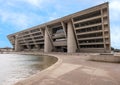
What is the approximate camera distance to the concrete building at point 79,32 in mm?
37188

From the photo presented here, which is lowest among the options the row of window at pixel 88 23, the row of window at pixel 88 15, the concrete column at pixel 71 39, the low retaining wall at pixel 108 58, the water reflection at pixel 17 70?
the water reflection at pixel 17 70

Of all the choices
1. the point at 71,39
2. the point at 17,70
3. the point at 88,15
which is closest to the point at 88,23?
the point at 88,15

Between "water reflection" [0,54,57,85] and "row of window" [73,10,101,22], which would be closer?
"water reflection" [0,54,57,85]

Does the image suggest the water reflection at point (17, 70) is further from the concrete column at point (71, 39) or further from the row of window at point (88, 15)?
the concrete column at point (71, 39)

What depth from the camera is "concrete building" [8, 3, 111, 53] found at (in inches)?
1464

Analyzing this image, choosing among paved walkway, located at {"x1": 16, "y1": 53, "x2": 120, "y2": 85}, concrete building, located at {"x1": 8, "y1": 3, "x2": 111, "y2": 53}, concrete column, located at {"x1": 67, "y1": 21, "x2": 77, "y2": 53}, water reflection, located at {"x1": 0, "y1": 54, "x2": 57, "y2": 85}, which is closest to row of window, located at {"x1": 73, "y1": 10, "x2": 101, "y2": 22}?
concrete building, located at {"x1": 8, "y1": 3, "x2": 111, "y2": 53}

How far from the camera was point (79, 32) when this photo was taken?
147 feet

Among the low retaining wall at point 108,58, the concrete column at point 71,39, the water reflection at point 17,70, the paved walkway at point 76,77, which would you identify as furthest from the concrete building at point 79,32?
the paved walkway at point 76,77

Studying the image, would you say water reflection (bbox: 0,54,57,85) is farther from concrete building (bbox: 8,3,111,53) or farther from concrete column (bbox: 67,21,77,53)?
concrete column (bbox: 67,21,77,53)

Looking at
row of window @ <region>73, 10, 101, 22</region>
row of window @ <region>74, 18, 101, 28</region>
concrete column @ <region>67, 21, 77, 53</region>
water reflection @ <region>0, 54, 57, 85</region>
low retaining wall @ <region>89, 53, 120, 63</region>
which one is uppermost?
row of window @ <region>73, 10, 101, 22</region>

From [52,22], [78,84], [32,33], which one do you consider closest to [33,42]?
A: [32,33]

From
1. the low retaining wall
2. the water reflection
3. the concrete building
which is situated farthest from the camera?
the concrete building

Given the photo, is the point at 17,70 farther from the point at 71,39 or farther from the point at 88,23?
the point at 71,39

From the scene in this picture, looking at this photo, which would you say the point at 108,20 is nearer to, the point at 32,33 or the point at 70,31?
the point at 70,31
